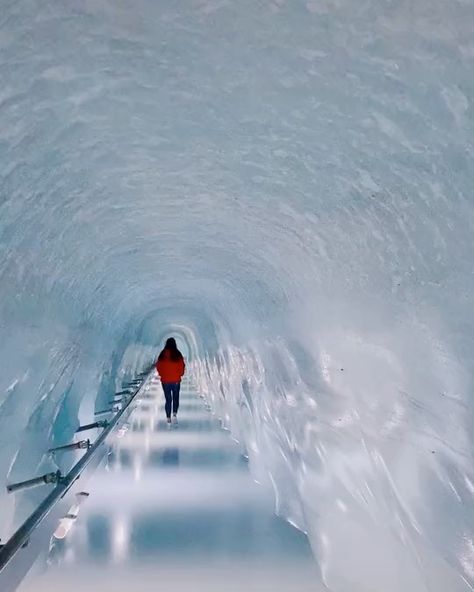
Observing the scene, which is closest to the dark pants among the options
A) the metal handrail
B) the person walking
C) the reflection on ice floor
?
the person walking

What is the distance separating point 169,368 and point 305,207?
28.2ft

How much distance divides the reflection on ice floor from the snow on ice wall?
0.46 m

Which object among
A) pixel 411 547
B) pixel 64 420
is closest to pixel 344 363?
pixel 411 547

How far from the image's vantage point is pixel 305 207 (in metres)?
4.23

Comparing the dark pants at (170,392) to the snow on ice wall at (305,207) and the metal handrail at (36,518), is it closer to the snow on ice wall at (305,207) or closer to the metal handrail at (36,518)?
the metal handrail at (36,518)

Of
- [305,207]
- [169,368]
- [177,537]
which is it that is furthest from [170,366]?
[305,207]

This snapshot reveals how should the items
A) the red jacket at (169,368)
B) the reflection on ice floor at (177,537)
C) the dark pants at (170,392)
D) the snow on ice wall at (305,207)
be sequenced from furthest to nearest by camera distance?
the dark pants at (170,392), the red jacket at (169,368), the reflection on ice floor at (177,537), the snow on ice wall at (305,207)

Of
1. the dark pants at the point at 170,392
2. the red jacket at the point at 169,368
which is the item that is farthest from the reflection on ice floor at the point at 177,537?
the dark pants at the point at 170,392

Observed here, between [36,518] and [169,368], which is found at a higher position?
[169,368]

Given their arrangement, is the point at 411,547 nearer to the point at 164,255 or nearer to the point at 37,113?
the point at 37,113

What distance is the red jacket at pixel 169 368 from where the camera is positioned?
12.4m

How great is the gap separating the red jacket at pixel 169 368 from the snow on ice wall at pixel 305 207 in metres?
5.20

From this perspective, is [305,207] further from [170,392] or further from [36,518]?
[170,392]

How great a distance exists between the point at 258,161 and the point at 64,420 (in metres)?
Answer: 6.15
